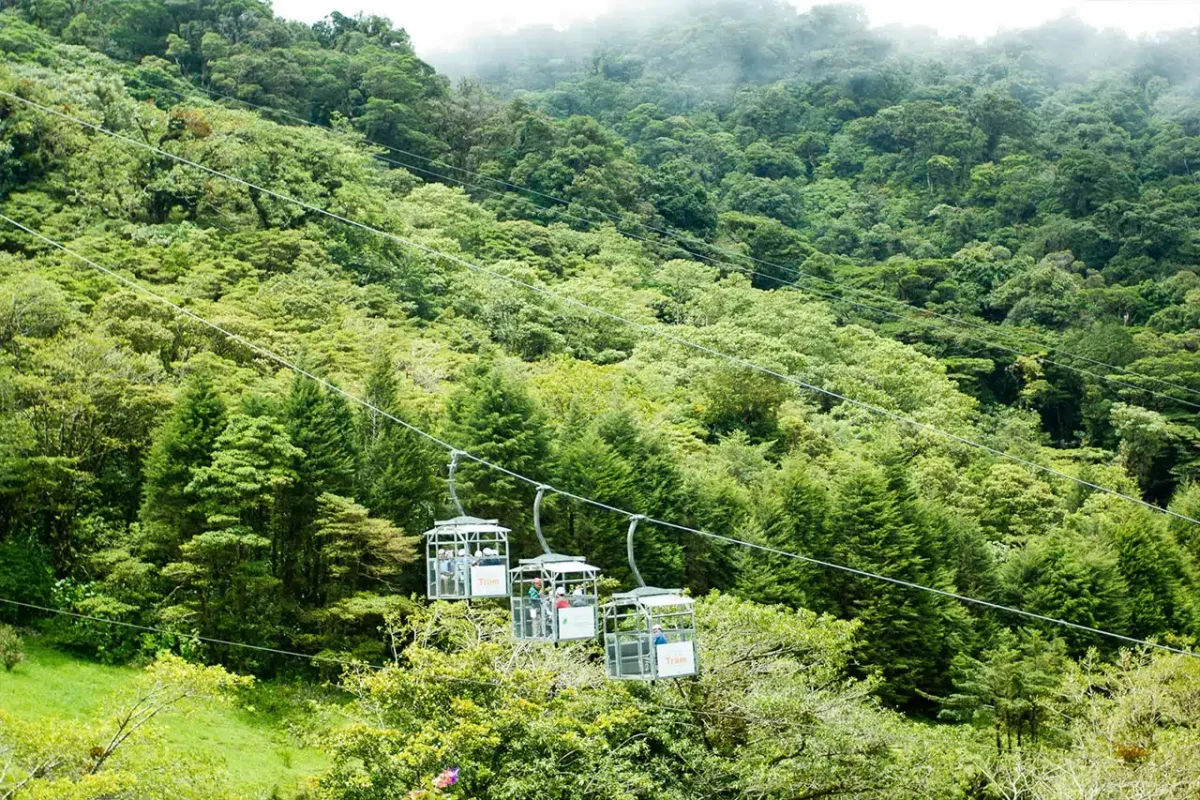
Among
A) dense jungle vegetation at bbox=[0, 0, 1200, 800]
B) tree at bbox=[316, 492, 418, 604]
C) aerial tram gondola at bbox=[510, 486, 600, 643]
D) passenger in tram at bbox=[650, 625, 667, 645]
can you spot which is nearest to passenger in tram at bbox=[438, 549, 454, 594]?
aerial tram gondola at bbox=[510, 486, 600, 643]

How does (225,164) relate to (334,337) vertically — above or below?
above

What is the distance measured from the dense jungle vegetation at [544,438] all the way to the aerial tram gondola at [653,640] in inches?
149

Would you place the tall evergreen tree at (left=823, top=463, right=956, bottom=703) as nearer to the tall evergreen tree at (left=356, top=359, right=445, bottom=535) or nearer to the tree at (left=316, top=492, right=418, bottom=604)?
the tall evergreen tree at (left=356, top=359, right=445, bottom=535)

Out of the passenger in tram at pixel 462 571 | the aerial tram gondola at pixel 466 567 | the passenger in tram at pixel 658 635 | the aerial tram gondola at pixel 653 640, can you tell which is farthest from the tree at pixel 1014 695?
the passenger in tram at pixel 462 571

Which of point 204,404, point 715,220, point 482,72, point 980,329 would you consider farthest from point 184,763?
point 482,72

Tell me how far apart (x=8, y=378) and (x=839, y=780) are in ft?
67.2

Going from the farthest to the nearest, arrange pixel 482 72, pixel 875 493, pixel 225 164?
pixel 482 72
pixel 225 164
pixel 875 493

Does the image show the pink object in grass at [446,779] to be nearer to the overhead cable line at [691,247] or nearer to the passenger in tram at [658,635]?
the passenger in tram at [658,635]

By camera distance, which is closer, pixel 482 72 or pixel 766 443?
pixel 766 443

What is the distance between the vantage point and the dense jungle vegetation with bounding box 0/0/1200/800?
20281 millimetres

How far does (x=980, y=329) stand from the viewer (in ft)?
216

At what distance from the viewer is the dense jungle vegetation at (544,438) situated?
20281 mm

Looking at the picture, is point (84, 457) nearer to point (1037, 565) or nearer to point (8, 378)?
point (8, 378)

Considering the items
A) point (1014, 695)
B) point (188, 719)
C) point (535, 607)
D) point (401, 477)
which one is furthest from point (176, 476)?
point (1014, 695)
